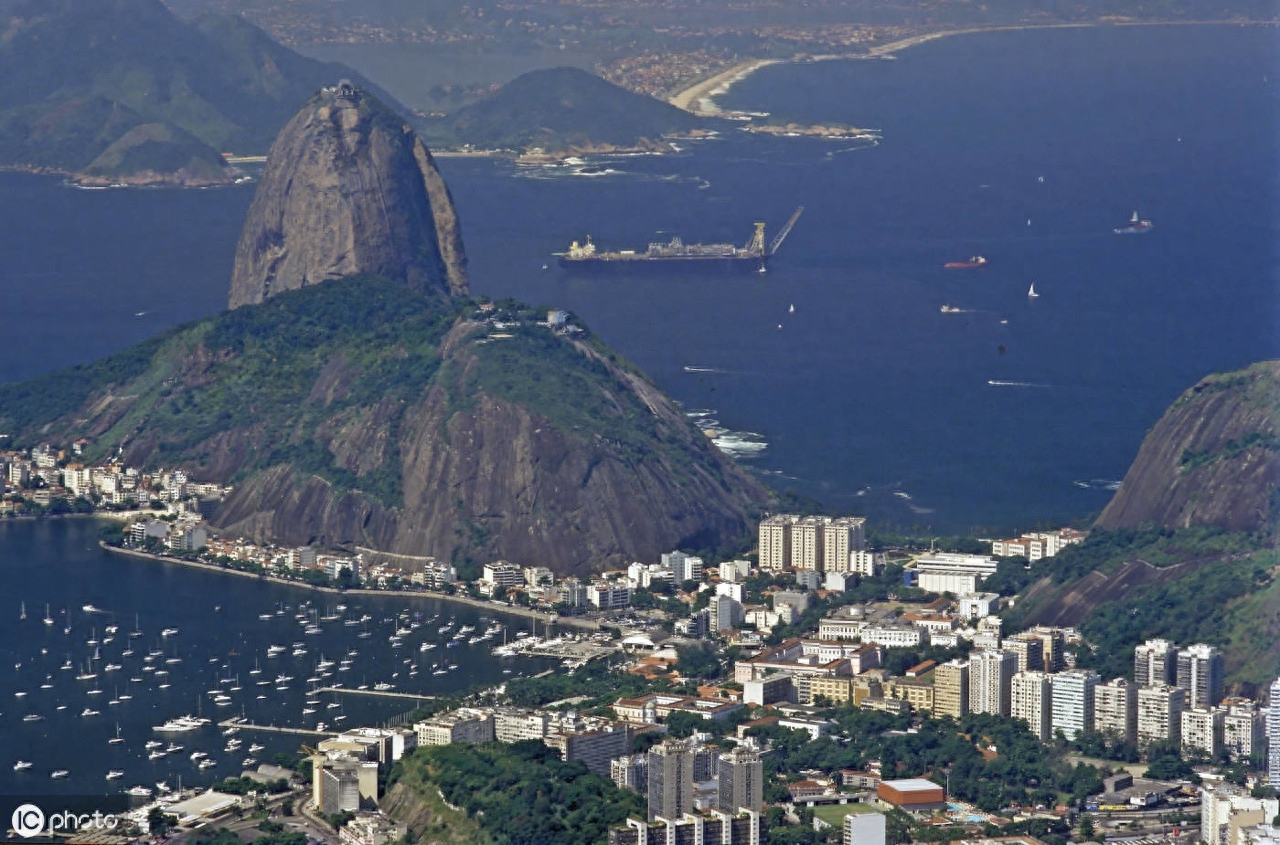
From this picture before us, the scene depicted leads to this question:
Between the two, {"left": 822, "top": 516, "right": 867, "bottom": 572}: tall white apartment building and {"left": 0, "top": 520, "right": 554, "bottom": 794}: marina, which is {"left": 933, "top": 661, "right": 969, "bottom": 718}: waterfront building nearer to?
{"left": 0, "top": 520, "right": 554, "bottom": 794}: marina

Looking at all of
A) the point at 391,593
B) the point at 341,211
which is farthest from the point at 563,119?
the point at 391,593

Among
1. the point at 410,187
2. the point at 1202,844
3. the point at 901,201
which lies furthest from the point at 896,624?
the point at 901,201

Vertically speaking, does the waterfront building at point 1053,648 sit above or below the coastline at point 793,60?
below

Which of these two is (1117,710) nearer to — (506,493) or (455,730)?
(455,730)

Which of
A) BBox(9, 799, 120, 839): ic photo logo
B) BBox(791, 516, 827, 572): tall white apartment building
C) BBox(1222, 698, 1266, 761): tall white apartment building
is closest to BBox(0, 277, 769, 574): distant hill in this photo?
BBox(791, 516, 827, 572): tall white apartment building

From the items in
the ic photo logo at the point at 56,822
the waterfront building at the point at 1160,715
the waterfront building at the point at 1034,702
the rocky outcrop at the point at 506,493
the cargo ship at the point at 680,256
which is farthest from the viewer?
the cargo ship at the point at 680,256

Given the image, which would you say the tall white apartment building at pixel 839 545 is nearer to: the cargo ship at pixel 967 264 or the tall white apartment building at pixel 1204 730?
the tall white apartment building at pixel 1204 730

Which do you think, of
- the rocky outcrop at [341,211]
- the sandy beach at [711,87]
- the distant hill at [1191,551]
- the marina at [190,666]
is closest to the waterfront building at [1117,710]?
the distant hill at [1191,551]
